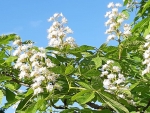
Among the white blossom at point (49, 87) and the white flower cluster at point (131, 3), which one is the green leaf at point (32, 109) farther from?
the white flower cluster at point (131, 3)

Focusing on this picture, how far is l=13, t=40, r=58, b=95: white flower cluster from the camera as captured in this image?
221 centimetres

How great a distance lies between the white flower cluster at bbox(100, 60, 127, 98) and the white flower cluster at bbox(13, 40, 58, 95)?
0.40 metres

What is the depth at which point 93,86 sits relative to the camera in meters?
2.09

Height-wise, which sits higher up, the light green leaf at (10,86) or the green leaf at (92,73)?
the green leaf at (92,73)

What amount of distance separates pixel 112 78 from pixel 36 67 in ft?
1.96

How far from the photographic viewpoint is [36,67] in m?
2.25

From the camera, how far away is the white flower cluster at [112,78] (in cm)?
238

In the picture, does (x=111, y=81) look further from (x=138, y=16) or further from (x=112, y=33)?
(x=138, y=16)

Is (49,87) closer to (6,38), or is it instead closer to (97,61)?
(97,61)

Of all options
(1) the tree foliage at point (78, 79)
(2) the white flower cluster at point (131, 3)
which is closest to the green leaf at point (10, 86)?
(1) the tree foliage at point (78, 79)

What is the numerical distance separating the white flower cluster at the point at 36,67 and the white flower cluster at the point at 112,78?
40 centimetres

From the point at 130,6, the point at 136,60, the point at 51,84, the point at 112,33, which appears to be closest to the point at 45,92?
the point at 51,84

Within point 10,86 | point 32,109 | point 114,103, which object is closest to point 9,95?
point 10,86

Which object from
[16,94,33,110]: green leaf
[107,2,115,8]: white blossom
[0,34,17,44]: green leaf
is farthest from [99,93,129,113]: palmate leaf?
[107,2,115,8]: white blossom
